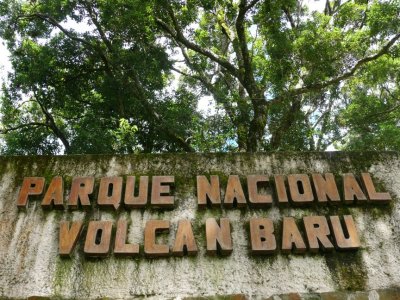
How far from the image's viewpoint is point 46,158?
4824 mm

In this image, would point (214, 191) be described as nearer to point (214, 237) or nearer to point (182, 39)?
point (214, 237)

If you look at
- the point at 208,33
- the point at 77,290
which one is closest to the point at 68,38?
the point at 208,33

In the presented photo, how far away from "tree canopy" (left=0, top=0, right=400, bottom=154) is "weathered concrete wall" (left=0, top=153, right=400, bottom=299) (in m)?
3.61

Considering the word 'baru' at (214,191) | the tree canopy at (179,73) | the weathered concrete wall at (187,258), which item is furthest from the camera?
the tree canopy at (179,73)

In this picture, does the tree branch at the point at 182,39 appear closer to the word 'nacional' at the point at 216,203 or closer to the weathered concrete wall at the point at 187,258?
the weathered concrete wall at the point at 187,258

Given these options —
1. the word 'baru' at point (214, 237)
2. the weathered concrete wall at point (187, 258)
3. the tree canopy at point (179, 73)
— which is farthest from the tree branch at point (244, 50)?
the word 'baru' at point (214, 237)

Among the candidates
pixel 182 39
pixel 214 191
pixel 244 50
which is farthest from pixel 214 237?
pixel 182 39

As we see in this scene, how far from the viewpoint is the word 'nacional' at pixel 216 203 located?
4.13 metres

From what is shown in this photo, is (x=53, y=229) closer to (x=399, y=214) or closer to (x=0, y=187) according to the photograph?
A: (x=0, y=187)

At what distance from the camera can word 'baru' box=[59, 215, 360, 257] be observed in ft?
13.5

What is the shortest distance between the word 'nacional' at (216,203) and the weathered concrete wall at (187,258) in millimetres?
77

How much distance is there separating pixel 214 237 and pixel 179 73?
7.75m

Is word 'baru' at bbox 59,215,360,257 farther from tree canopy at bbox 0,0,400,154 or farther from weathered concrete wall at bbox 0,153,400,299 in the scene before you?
tree canopy at bbox 0,0,400,154

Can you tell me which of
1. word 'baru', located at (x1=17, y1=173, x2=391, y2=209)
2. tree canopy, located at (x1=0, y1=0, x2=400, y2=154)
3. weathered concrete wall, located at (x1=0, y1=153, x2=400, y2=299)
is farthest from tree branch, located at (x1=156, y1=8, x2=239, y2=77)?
word 'baru', located at (x1=17, y1=173, x2=391, y2=209)
